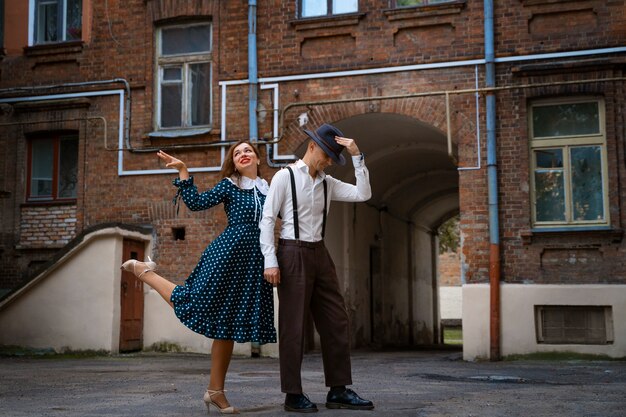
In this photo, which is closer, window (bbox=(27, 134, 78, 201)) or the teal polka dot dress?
the teal polka dot dress

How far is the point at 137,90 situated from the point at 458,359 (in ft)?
23.6

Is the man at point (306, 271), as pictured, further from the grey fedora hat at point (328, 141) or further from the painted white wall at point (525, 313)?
the painted white wall at point (525, 313)

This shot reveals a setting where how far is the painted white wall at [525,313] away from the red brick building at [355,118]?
21 millimetres

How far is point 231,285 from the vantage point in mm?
6004

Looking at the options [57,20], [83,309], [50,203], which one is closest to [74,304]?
[83,309]

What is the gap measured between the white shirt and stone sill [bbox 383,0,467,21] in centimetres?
796

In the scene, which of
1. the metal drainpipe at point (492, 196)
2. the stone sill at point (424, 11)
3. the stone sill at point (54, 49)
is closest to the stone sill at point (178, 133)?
the stone sill at point (54, 49)

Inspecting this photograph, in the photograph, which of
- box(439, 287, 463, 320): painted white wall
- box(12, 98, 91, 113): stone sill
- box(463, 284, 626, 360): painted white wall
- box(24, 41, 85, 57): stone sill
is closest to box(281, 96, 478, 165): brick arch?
box(463, 284, 626, 360): painted white wall

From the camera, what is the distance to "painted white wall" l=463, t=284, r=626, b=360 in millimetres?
12531

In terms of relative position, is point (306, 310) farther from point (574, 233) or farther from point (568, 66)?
point (568, 66)

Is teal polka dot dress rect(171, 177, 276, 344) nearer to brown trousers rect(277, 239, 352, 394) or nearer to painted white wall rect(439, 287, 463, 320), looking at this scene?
brown trousers rect(277, 239, 352, 394)

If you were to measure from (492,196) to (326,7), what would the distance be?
4.23 m

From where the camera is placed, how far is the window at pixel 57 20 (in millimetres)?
15867

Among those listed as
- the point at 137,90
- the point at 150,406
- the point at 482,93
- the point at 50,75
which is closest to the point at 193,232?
the point at 137,90
